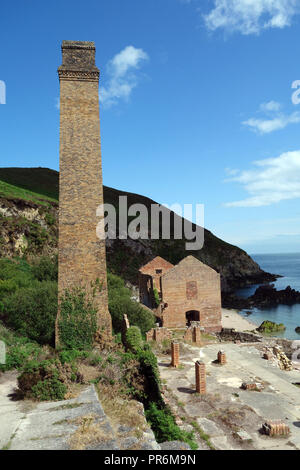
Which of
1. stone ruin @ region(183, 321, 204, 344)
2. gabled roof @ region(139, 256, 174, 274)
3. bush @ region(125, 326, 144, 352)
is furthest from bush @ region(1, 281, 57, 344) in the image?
gabled roof @ region(139, 256, 174, 274)

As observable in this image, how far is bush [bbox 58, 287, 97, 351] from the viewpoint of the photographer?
14.5 metres

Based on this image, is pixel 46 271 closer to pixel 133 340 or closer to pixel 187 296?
pixel 133 340

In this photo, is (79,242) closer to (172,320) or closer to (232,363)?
(232,363)

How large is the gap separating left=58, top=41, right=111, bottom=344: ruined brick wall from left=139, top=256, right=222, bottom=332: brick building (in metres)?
13.5

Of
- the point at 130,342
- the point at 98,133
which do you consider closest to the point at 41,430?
the point at 130,342

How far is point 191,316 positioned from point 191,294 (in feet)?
8.07

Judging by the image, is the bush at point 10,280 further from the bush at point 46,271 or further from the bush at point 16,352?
the bush at point 16,352

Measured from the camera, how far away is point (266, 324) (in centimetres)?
3697

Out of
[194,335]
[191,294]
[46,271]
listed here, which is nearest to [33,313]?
[46,271]

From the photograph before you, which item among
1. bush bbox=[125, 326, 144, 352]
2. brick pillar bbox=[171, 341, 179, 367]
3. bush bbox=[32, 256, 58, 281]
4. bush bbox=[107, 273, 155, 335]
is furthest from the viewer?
bush bbox=[32, 256, 58, 281]

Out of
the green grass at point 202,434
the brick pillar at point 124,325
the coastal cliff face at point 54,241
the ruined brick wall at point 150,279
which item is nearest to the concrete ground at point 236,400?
the green grass at point 202,434

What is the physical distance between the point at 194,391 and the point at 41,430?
8.38 meters

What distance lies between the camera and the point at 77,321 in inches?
579

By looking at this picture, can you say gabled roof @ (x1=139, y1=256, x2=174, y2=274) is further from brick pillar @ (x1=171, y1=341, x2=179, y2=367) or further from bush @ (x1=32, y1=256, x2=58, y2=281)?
brick pillar @ (x1=171, y1=341, x2=179, y2=367)
